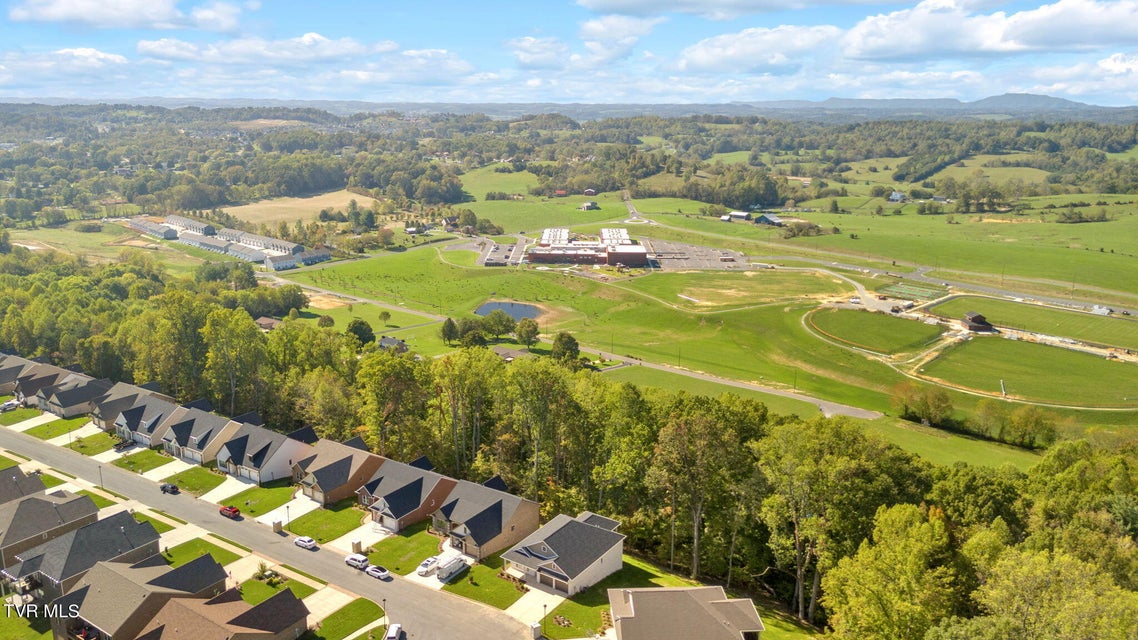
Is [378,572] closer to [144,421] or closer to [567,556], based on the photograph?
[567,556]

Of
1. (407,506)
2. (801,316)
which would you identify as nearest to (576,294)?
(801,316)

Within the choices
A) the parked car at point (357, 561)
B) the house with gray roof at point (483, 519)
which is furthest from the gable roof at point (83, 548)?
the house with gray roof at point (483, 519)

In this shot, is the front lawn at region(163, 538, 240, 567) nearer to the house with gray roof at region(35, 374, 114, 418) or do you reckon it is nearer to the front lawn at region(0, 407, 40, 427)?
the house with gray roof at region(35, 374, 114, 418)

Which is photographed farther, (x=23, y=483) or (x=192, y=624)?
(x=23, y=483)

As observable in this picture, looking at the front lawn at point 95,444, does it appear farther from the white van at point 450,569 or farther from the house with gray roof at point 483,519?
the white van at point 450,569

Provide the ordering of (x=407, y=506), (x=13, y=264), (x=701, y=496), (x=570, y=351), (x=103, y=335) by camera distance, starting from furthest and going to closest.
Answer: (x=13, y=264) → (x=570, y=351) → (x=103, y=335) → (x=407, y=506) → (x=701, y=496)

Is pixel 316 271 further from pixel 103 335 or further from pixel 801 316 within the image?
pixel 801 316

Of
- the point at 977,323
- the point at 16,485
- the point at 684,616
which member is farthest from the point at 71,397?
the point at 977,323
